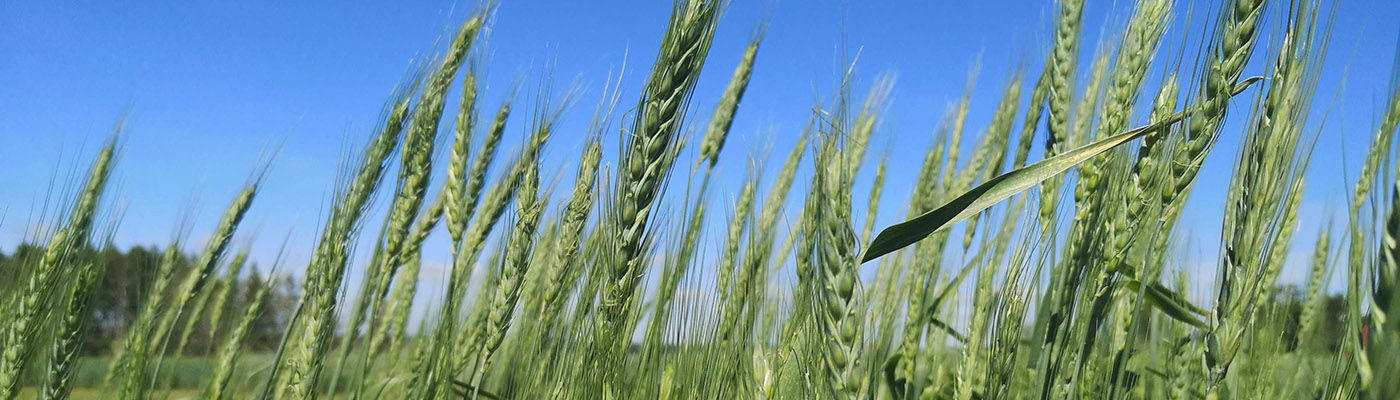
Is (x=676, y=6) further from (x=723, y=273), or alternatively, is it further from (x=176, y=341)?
(x=176, y=341)

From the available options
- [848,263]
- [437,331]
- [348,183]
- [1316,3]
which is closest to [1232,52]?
[1316,3]

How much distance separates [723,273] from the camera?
1.40 m

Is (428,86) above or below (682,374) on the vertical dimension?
above

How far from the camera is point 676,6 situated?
1.14m

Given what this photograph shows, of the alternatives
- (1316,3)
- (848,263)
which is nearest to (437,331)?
(848,263)

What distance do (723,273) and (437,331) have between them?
0.45 meters

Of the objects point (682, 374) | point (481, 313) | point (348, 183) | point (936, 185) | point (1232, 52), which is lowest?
point (682, 374)

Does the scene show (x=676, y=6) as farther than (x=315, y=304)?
No

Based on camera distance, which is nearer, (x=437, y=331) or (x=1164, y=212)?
(x=1164, y=212)

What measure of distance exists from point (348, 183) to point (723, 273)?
0.71 m

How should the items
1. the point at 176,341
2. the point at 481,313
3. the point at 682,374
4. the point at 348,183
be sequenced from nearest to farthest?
the point at 682,374, the point at 348,183, the point at 481,313, the point at 176,341

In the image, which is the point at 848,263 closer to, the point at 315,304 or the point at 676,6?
the point at 676,6

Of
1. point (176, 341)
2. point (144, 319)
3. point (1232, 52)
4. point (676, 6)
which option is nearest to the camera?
point (1232, 52)

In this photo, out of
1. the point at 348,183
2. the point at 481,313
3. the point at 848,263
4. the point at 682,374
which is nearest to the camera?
the point at 848,263
